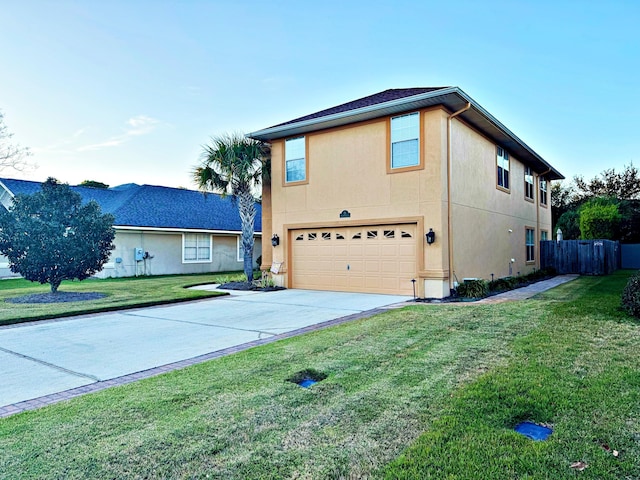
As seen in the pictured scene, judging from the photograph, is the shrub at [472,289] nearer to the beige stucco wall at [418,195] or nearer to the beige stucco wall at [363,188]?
the beige stucco wall at [418,195]

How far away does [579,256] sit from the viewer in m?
19.8

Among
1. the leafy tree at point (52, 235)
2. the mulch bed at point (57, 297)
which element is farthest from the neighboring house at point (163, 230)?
the mulch bed at point (57, 297)

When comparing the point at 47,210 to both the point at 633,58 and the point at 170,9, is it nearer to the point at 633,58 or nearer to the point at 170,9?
the point at 170,9

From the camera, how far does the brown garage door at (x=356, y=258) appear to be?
12.1m

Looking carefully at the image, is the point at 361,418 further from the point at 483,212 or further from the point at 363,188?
the point at 483,212

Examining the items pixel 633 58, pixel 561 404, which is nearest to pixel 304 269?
pixel 561 404

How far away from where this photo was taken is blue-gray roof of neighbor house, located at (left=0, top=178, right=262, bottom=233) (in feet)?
67.2

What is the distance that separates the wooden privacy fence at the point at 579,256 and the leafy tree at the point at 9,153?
2790 cm

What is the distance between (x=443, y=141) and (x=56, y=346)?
9901mm

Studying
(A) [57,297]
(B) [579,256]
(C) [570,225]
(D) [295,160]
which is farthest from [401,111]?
(C) [570,225]

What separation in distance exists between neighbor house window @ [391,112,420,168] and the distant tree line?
17.7 meters

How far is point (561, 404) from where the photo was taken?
3.63 metres

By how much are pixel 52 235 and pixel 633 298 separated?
1403 cm

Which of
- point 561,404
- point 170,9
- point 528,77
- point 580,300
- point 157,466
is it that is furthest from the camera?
point 528,77
